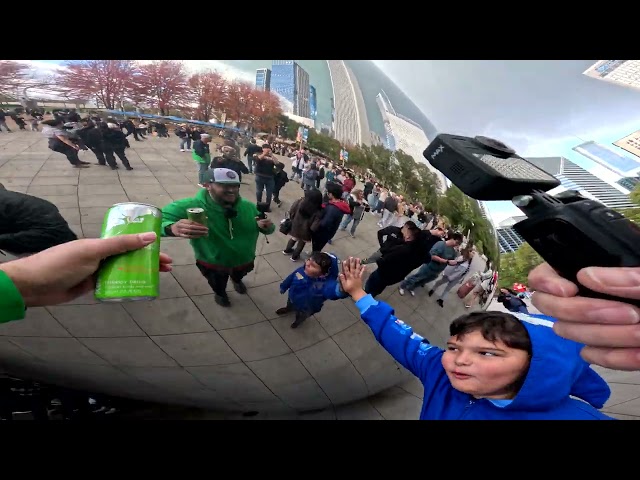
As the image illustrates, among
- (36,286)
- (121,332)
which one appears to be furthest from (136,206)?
(121,332)

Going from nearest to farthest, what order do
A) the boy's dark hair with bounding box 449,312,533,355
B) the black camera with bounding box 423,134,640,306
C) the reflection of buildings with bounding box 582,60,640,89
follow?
the black camera with bounding box 423,134,640,306, the boy's dark hair with bounding box 449,312,533,355, the reflection of buildings with bounding box 582,60,640,89

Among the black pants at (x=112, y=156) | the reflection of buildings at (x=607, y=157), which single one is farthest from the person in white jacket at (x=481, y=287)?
the black pants at (x=112, y=156)

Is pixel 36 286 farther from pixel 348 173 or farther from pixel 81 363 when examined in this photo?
pixel 348 173

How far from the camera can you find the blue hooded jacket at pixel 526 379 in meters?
1.23

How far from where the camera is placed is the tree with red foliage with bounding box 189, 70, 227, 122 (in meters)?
1.32

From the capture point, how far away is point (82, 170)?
1282mm

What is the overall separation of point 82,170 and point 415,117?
1.55 metres

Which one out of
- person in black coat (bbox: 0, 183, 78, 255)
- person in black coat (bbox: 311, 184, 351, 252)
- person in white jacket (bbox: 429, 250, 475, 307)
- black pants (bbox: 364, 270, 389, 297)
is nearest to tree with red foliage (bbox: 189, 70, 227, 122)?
person in black coat (bbox: 311, 184, 351, 252)

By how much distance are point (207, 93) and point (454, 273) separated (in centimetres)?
139

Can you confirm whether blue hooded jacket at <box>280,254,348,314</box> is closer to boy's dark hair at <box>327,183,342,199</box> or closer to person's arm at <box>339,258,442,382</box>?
person's arm at <box>339,258,442,382</box>

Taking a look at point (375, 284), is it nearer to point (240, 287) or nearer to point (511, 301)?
point (240, 287)

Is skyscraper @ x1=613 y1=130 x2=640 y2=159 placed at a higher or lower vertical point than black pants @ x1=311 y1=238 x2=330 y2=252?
higher

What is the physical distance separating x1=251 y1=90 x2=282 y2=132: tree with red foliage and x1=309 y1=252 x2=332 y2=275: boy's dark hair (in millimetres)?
579

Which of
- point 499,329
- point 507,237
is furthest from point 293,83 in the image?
point 499,329
